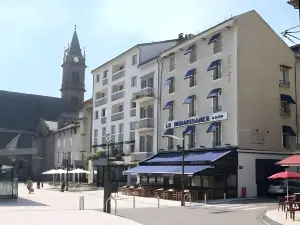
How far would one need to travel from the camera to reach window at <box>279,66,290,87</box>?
117 ft

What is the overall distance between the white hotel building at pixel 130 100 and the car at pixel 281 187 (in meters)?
13.3

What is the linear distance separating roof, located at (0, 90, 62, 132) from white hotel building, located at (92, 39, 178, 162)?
42.3 meters

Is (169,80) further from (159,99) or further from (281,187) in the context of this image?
(281,187)

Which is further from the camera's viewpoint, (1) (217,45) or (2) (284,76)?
(2) (284,76)

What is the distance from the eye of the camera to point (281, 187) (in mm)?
31344

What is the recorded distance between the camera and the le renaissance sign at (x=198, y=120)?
33.3 meters

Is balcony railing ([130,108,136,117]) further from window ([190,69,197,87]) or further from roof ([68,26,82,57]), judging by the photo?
roof ([68,26,82,57])

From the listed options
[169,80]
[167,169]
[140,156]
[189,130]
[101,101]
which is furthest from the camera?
[101,101]

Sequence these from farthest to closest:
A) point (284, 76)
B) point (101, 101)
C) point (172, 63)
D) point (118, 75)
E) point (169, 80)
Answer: point (101, 101) < point (118, 75) < point (172, 63) < point (169, 80) < point (284, 76)

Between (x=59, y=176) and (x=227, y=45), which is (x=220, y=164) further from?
(x=59, y=176)

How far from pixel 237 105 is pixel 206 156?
4625 millimetres

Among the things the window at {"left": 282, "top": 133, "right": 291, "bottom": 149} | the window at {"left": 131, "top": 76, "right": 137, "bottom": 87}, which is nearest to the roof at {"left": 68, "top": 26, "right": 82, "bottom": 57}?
the window at {"left": 131, "top": 76, "right": 137, "bottom": 87}

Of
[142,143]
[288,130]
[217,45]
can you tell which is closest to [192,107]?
[217,45]

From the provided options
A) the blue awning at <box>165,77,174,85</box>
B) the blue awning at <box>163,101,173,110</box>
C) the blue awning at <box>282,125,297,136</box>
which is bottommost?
the blue awning at <box>282,125,297,136</box>
